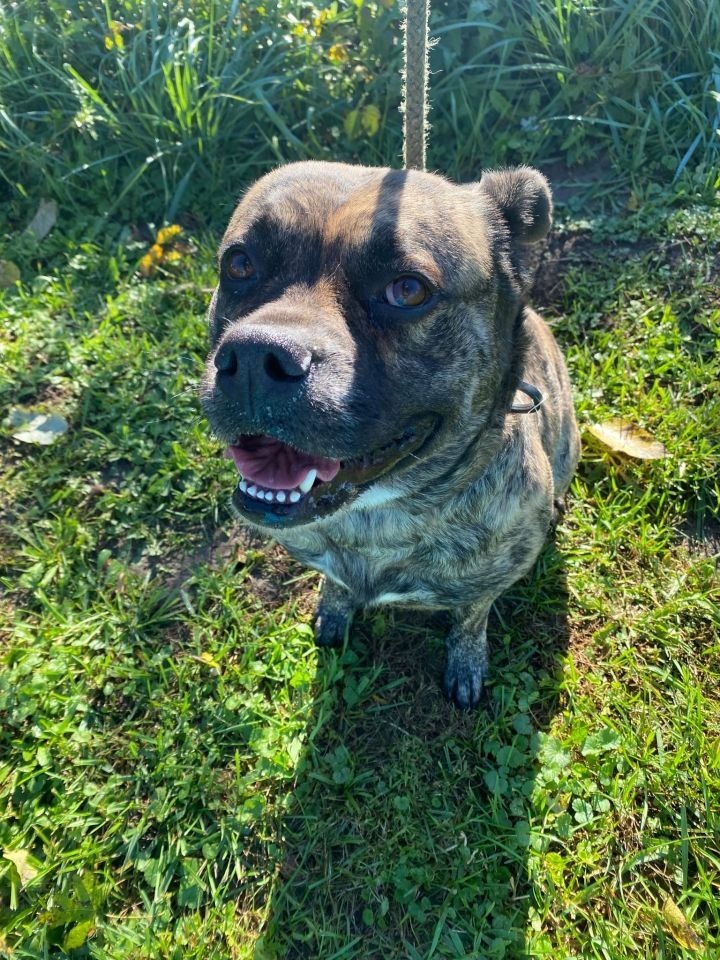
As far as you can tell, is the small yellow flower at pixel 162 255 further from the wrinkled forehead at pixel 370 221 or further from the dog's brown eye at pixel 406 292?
the dog's brown eye at pixel 406 292

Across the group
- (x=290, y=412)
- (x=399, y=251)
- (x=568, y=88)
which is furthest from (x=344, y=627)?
(x=568, y=88)

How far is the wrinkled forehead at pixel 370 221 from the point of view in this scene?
1.84m

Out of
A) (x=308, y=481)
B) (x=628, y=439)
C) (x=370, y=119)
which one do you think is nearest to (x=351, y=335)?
(x=308, y=481)

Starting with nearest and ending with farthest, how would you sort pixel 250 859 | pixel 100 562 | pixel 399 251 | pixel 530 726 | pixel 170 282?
pixel 399 251, pixel 250 859, pixel 530 726, pixel 100 562, pixel 170 282

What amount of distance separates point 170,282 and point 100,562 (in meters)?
1.87

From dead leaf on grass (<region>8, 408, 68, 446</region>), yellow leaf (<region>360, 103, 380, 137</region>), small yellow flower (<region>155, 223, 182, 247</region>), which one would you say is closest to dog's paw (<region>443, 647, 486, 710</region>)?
dead leaf on grass (<region>8, 408, 68, 446</region>)

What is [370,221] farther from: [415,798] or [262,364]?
[415,798]

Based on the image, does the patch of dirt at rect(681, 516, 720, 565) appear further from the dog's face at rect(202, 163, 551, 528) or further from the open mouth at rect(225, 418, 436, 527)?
the open mouth at rect(225, 418, 436, 527)

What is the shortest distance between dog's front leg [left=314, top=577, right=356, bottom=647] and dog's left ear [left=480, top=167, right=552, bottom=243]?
5.15 feet

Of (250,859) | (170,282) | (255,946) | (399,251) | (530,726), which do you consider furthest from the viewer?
(170,282)

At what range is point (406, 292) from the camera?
1.87 m

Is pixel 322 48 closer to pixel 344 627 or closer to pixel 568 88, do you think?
pixel 568 88

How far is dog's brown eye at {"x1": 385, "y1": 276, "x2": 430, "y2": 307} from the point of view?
1860 mm

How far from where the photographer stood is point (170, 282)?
418 cm
